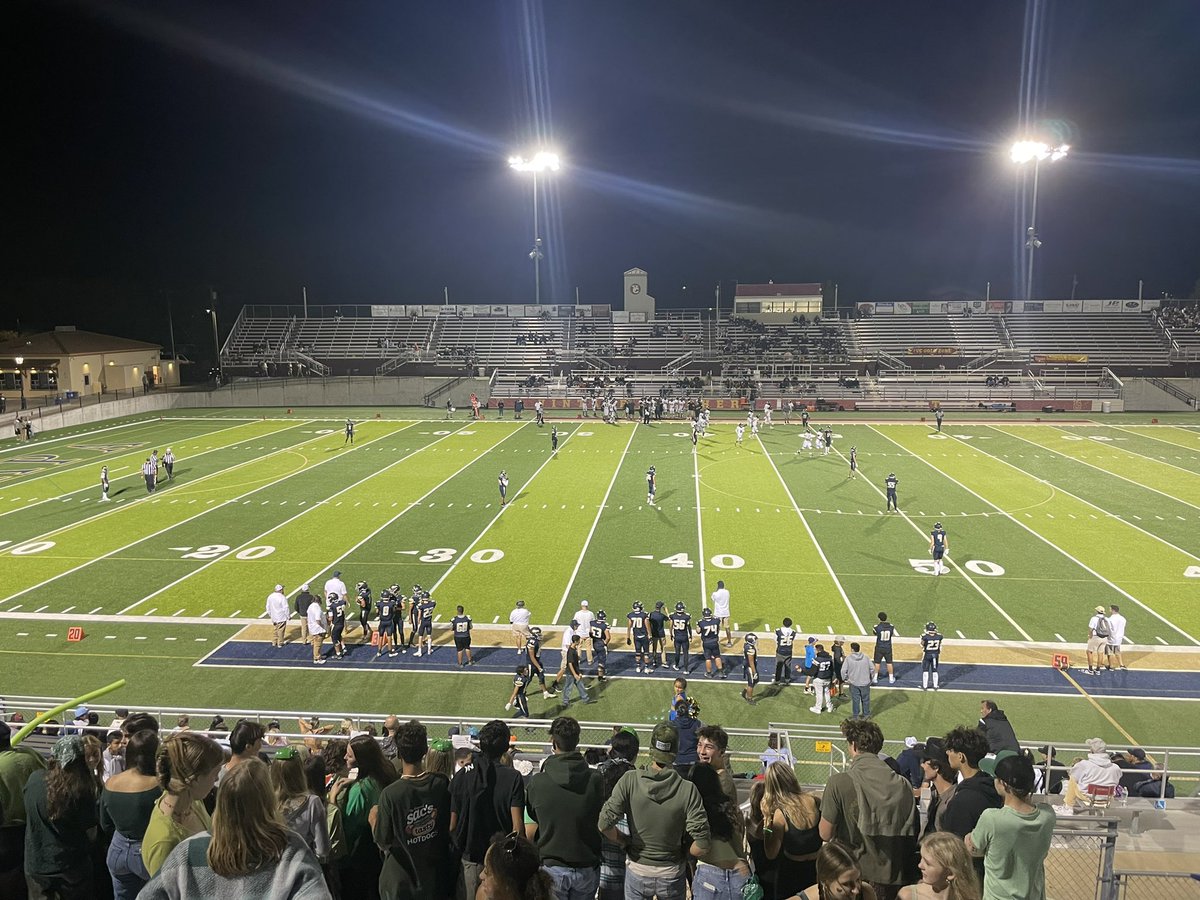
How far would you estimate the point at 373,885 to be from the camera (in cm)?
478

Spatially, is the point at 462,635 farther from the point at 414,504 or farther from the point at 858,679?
the point at 414,504

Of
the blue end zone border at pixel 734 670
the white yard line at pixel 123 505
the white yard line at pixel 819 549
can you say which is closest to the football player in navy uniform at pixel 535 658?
the blue end zone border at pixel 734 670

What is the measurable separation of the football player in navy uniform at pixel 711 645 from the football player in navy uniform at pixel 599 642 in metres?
1.65

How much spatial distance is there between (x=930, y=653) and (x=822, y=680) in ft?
6.38

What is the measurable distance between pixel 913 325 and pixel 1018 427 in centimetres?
2695

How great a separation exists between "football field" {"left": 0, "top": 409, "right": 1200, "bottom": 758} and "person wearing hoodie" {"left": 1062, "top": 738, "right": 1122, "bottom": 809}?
3.95 m

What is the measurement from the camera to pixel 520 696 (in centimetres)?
1258

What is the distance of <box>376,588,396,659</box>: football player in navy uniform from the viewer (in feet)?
49.2

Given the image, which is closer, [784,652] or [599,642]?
[784,652]

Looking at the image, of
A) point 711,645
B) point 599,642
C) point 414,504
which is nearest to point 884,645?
point 711,645

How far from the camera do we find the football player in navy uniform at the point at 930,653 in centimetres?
1323

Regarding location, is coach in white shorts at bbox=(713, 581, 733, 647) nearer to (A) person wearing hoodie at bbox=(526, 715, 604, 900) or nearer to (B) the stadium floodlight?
(A) person wearing hoodie at bbox=(526, 715, 604, 900)

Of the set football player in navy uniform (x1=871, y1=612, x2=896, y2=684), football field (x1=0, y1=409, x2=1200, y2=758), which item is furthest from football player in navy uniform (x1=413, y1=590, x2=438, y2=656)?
football player in navy uniform (x1=871, y1=612, x2=896, y2=684)

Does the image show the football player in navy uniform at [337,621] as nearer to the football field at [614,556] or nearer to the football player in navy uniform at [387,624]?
the football field at [614,556]
